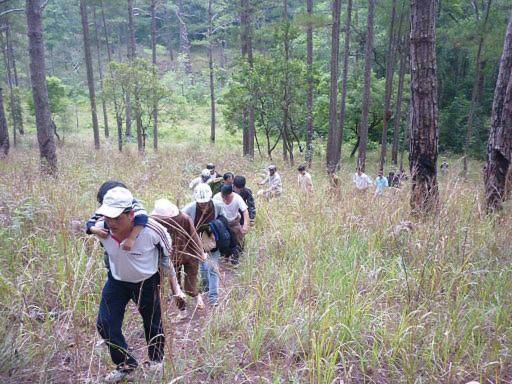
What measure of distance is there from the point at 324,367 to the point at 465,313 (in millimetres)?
1310

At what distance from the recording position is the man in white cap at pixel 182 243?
3.73 metres

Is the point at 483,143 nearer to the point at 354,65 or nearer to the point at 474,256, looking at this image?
the point at 354,65

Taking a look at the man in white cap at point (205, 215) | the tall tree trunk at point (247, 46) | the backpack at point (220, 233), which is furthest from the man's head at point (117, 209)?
the tall tree trunk at point (247, 46)

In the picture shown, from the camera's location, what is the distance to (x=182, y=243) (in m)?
4.27

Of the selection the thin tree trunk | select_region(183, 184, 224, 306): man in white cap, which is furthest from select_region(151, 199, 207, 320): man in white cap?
the thin tree trunk

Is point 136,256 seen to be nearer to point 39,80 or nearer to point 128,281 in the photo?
point 128,281

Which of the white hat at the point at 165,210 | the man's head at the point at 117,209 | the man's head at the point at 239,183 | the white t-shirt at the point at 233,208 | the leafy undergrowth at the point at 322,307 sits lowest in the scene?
the leafy undergrowth at the point at 322,307

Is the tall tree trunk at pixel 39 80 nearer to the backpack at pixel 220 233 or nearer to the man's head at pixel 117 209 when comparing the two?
the backpack at pixel 220 233

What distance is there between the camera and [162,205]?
13.0 ft

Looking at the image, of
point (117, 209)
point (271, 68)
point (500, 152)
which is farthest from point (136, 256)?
point (271, 68)

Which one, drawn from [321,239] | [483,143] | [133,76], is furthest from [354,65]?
[321,239]

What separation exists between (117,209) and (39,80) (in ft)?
26.8

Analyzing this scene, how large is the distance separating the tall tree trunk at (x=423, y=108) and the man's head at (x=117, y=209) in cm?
371

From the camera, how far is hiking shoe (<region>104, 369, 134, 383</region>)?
302 centimetres
